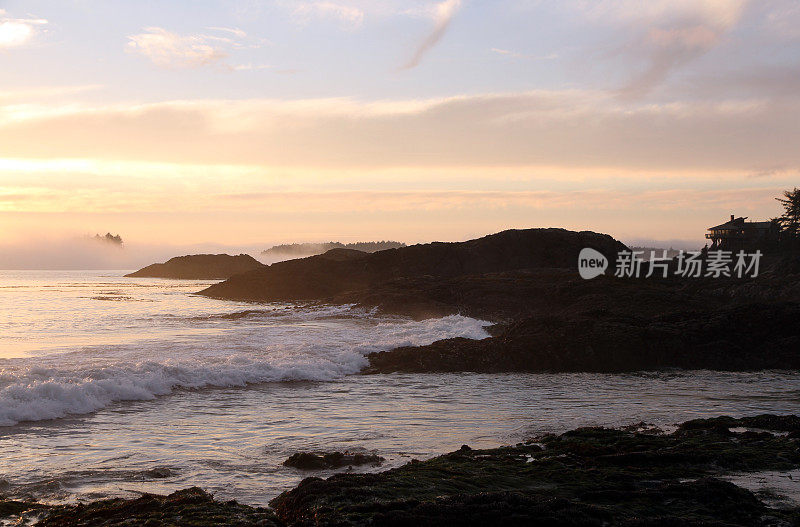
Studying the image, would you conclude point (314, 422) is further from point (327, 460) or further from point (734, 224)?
point (734, 224)

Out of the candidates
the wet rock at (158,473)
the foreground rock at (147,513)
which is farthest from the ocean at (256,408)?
the foreground rock at (147,513)

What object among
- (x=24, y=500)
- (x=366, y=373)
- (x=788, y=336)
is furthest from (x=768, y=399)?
(x=24, y=500)

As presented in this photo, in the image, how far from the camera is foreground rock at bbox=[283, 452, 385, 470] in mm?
9375

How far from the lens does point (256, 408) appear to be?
14188mm

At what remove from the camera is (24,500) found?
7871 millimetres

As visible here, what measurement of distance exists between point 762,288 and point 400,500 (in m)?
37.1

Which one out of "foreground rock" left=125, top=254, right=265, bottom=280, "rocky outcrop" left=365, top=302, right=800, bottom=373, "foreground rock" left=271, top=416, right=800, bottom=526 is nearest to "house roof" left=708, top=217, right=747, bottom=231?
"rocky outcrop" left=365, top=302, right=800, bottom=373

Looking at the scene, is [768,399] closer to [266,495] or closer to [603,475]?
[603,475]

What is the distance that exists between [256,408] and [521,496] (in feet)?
27.4

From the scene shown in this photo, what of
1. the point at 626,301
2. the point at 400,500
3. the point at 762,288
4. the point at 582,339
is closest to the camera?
the point at 400,500

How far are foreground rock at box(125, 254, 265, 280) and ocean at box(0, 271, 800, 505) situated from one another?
118m

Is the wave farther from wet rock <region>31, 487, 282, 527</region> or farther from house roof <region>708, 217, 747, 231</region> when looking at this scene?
house roof <region>708, 217, 747, 231</region>

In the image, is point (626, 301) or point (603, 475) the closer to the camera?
point (603, 475)

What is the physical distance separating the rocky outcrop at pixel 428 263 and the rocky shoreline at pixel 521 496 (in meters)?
53.1
